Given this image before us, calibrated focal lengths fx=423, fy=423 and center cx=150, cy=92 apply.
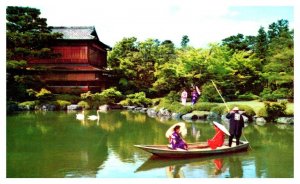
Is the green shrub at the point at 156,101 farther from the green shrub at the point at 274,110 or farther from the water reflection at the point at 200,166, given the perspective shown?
the water reflection at the point at 200,166

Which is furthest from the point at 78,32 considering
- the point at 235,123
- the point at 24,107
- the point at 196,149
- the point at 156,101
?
the point at 196,149

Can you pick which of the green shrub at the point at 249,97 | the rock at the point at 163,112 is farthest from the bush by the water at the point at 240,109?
the rock at the point at 163,112

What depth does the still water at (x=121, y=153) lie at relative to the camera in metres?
7.63

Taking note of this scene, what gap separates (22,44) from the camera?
54.4 feet

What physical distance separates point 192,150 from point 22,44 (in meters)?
10.5

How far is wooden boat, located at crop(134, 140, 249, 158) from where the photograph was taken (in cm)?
821

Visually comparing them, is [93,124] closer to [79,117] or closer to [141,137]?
[79,117]

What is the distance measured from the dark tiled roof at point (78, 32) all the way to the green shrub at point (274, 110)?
8.87 meters

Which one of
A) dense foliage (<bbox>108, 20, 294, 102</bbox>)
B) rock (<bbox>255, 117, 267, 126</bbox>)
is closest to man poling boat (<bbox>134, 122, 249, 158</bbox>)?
rock (<bbox>255, 117, 267, 126</bbox>)

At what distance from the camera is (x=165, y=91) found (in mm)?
15688

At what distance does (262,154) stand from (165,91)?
6994mm

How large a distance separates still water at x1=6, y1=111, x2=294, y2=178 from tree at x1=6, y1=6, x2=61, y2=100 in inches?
110

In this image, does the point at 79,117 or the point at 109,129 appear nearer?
the point at 109,129
